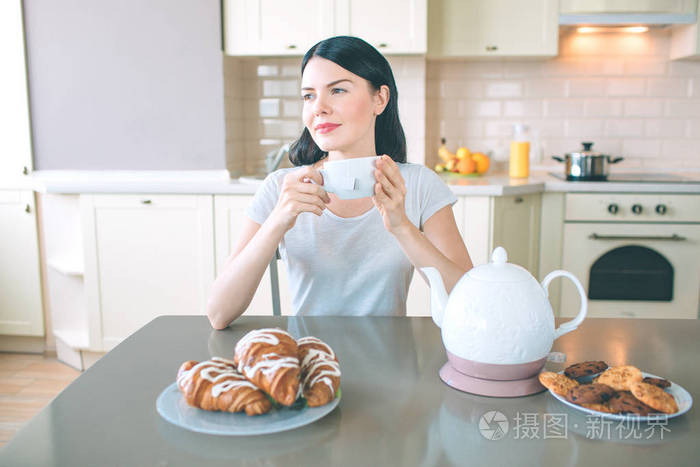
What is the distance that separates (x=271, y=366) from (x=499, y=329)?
30cm

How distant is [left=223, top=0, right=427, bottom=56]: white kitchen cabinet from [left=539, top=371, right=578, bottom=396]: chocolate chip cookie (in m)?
2.51

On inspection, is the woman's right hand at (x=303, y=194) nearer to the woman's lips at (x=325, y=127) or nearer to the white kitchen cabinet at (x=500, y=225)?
the woman's lips at (x=325, y=127)

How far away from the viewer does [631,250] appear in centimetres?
305

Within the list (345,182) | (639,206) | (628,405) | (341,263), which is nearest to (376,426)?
(628,405)

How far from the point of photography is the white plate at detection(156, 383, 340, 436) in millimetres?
735

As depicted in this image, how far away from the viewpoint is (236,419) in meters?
0.76

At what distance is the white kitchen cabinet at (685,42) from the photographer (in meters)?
3.18

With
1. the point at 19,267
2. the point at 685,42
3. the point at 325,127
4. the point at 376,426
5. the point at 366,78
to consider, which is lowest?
the point at 19,267

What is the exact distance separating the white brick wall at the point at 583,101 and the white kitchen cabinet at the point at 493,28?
0.85 ft

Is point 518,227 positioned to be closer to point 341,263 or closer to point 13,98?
point 341,263

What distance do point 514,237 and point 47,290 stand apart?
2.33 m

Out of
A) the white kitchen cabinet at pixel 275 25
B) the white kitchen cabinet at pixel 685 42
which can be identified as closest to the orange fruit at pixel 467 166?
the white kitchen cabinet at pixel 275 25

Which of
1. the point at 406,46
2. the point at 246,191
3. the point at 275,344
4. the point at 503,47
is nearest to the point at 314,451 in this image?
the point at 275,344

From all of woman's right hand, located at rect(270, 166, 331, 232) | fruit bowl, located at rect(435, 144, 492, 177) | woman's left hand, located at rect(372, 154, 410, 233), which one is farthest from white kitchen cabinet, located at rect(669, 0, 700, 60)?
woman's right hand, located at rect(270, 166, 331, 232)
